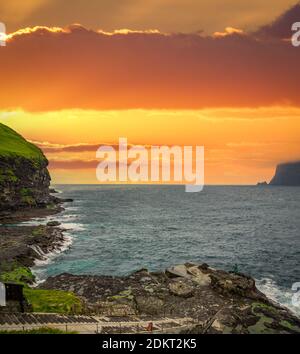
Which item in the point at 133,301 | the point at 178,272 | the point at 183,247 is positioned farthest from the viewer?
the point at 183,247

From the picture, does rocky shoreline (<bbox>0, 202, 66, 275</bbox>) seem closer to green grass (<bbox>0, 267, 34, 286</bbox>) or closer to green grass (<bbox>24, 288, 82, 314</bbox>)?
green grass (<bbox>0, 267, 34, 286</bbox>)

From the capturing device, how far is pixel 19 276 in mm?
48625

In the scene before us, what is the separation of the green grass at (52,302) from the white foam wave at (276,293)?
22.3 meters

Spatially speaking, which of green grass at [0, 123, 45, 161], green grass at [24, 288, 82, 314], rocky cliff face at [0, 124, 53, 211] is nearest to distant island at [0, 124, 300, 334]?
green grass at [24, 288, 82, 314]

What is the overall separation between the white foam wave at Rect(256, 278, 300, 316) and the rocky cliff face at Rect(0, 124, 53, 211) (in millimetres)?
75888

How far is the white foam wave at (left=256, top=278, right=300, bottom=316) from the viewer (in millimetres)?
42594

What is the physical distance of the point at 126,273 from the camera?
55.8 m

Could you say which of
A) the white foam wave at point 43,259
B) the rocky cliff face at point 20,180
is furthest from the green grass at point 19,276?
the rocky cliff face at point 20,180

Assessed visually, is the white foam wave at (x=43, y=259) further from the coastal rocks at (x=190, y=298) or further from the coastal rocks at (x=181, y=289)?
the coastal rocks at (x=181, y=289)

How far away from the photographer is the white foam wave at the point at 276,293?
140 ft

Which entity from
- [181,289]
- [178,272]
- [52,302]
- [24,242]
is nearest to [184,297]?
[181,289]

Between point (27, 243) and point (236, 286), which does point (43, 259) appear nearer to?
point (27, 243)

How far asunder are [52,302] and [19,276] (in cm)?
1687
